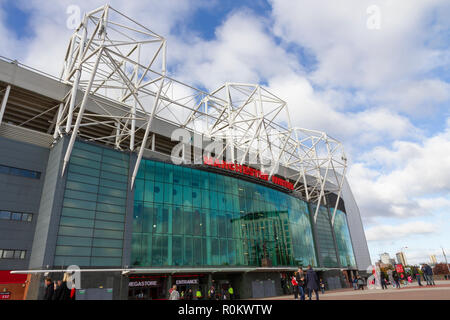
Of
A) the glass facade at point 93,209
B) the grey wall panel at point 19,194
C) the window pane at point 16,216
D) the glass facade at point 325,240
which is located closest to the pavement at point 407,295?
the glass facade at point 93,209

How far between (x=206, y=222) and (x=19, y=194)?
17.2 metres

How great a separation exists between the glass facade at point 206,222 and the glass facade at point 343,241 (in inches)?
670

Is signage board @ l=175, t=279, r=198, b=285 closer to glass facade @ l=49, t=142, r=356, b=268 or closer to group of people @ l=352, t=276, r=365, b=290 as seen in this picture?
glass facade @ l=49, t=142, r=356, b=268

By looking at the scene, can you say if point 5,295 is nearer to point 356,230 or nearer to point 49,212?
point 49,212

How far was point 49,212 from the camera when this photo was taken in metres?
22.2

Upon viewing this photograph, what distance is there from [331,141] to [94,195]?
40.7m

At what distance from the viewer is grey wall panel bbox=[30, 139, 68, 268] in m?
21.1

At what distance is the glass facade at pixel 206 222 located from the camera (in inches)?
1068

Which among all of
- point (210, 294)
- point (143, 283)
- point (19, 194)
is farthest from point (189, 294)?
point (19, 194)

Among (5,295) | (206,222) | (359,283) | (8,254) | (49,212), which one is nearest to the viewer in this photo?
(5,295)

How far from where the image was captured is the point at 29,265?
74.1ft

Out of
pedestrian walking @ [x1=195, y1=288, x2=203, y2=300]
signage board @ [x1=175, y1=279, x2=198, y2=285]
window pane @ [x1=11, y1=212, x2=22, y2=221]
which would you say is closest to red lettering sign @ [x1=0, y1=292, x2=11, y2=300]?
window pane @ [x1=11, y1=212, x2=22, y2=221]

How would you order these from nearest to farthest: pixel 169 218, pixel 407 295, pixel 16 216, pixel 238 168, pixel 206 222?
pixel 407 295 < pixel 16 216 < pixel 169 218 < pixel 206 222 < pixel 238 168

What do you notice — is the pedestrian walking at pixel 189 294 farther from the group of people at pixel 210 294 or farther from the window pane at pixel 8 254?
the window pane at pixel 8 254
